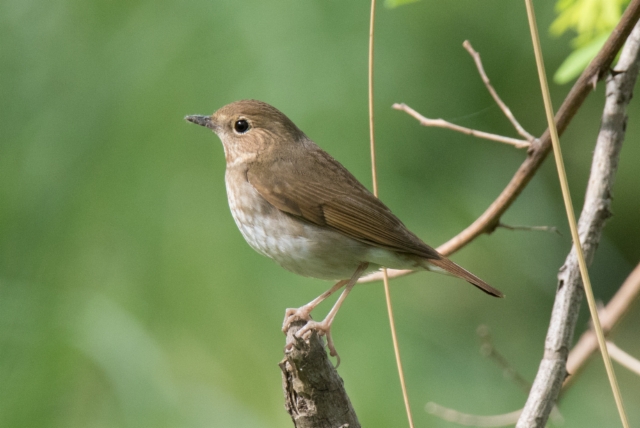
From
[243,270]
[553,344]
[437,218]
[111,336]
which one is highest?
[437,218]

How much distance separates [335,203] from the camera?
2988 mm

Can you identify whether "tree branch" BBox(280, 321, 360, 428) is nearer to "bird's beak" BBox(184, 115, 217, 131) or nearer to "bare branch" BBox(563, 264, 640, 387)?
"bare branch" BBox(563, 264, 640, 387)

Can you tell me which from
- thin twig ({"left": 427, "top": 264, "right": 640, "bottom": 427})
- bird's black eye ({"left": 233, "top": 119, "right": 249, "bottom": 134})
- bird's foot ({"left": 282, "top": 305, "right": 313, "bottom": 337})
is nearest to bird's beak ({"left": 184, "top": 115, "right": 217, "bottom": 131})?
bird's black eye ({"left": 233, "top": 119, "right": 249, "bottom": 134})

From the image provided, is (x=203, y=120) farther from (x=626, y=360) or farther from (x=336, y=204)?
(x=626, y=360)

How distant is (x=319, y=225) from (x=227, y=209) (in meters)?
2.05

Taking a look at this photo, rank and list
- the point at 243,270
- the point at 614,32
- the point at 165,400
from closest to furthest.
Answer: the point at 614,32 < the point at 165,400 < the point at 243,270

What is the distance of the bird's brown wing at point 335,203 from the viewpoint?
2.88 meters

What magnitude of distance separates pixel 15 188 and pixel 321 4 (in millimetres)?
2310

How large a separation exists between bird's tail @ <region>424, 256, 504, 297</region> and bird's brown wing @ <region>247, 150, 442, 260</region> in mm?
28

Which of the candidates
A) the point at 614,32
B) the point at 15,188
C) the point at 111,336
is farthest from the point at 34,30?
the point at 614,32

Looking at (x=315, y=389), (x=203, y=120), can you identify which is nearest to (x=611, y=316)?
(x=315, y=389)

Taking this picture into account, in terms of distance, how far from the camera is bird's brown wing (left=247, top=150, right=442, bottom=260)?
113 inches

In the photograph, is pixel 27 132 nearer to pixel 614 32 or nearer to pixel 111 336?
pixel 111 336

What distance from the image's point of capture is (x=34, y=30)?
5.25 meters
